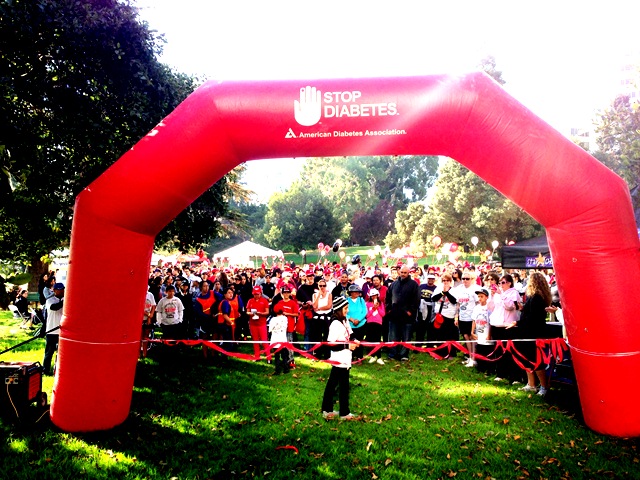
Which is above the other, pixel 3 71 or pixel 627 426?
pixel 3 71

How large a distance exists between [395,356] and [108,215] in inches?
271

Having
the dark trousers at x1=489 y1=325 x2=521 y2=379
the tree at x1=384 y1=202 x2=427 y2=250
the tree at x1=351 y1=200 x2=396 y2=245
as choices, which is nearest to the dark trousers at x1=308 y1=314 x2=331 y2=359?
the dark trousers at x1=489 y1=325 x2=521 y2=379

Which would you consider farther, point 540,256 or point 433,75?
point 540,256

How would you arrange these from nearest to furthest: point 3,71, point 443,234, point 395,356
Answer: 1. point 3,71
2. point 395,356
3. point 443,234

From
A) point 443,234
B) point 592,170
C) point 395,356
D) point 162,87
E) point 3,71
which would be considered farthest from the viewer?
point 443,234

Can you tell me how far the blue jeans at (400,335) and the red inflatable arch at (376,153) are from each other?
4499 millimetres

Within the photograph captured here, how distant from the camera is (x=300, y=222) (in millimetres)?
48406

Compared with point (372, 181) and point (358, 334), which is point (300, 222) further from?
point (358, 334)

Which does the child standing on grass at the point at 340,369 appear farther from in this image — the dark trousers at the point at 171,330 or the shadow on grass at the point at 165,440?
the dark trousers at the point at 171,330

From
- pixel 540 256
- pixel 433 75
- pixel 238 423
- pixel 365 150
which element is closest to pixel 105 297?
pixel 238 423

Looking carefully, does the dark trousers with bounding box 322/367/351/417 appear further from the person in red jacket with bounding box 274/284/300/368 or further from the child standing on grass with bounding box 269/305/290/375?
the person in red jacket with bounding box 274/284/300/368

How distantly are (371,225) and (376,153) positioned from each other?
2095 inches

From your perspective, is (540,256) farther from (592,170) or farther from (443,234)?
(443,234)

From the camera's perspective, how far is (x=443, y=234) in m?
33.4
